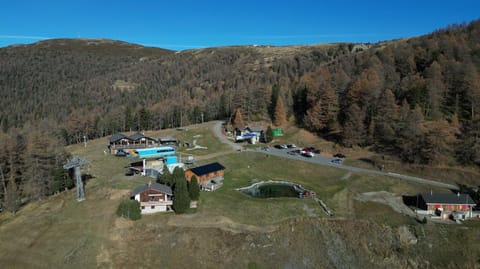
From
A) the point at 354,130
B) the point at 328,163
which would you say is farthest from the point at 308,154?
the point at 354,130

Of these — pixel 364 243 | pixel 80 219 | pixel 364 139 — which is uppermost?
pixel 364 139

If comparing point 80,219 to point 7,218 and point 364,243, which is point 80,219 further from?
point 364,243

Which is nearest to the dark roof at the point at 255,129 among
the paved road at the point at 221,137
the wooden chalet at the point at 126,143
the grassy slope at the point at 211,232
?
the paved road at the point at 221,137

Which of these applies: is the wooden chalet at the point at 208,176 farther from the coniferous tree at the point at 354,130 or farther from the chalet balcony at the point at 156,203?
the coniferous tree at the point at 354,130

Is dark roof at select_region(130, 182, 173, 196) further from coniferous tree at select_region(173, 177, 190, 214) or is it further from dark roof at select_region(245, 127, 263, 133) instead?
dark roof at select_region(245, 127, 263, 133)

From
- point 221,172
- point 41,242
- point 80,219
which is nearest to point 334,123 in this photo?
point 221,172

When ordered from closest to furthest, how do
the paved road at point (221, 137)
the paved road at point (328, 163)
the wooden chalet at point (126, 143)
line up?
the paved road at point (328, 163) < the wooden chalet at point (126, 143) < the paved road at point (221, 137)
